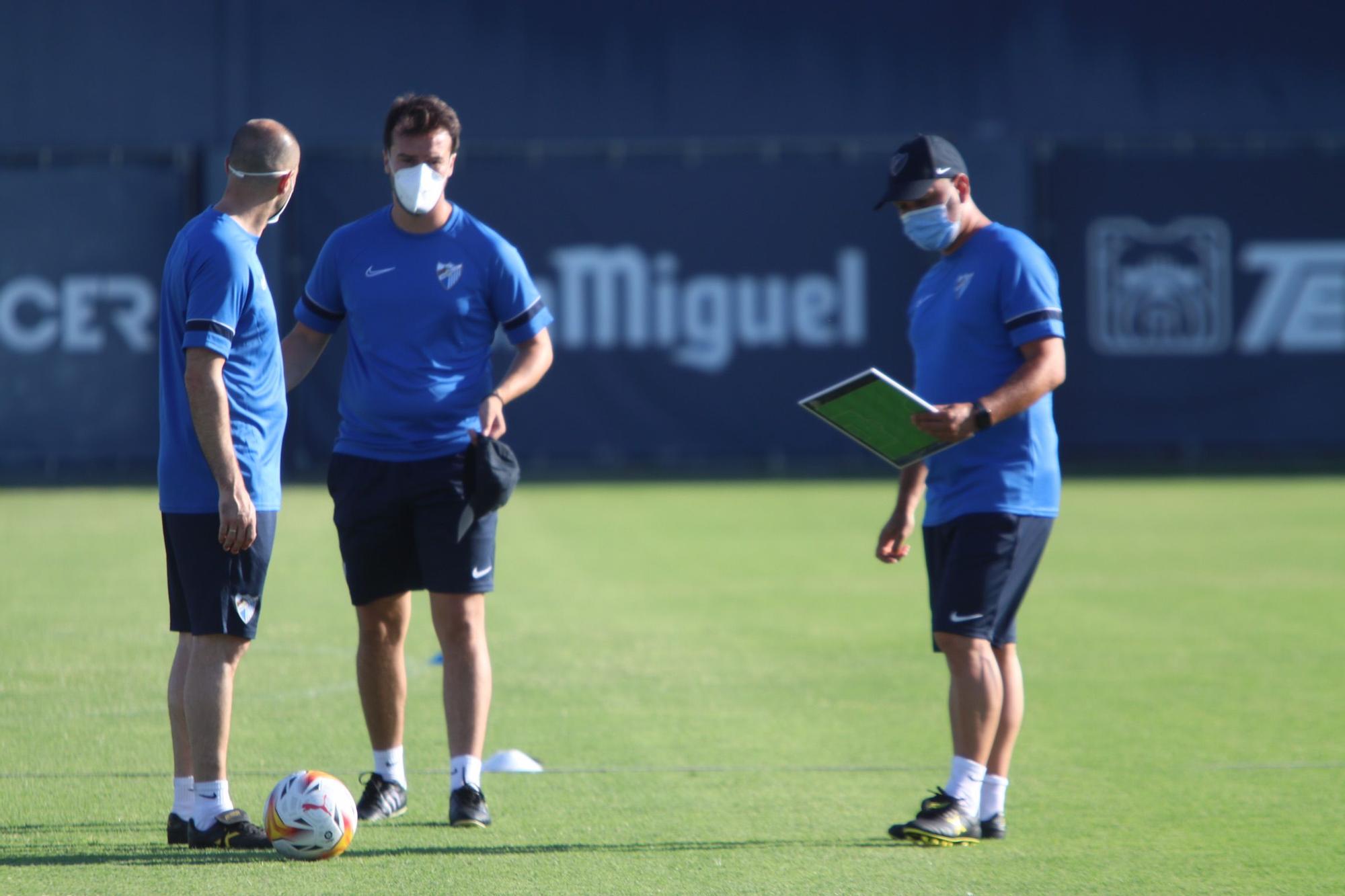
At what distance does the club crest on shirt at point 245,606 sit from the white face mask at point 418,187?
4.10ft

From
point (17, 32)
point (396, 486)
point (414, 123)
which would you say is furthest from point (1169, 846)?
point (17, 32)

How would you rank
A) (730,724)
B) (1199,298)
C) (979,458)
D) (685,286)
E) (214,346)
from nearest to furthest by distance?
1. (214,346)
2. (979,458)
3. (730,724)
4. (685,286)
5. (1199,298)

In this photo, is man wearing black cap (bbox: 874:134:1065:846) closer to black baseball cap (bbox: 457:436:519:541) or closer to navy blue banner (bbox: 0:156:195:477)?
black baseball cap (bbox: 457:436:519:541)

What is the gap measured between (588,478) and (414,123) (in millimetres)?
14163

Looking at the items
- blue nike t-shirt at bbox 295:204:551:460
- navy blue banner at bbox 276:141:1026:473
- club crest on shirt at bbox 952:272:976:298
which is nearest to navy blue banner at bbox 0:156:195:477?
navy blue banner at bbox 276:141:1026:473

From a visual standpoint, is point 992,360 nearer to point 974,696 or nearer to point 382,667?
point 974,696

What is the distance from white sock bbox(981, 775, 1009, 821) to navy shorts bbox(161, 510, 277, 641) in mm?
2153

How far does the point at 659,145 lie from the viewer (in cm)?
1933

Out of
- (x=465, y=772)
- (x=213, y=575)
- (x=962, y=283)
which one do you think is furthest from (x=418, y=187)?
(x=465, y=772)

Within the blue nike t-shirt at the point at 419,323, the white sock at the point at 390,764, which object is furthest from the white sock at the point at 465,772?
the blue nike t-shirt at the point at 419,323

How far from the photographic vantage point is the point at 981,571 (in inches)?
194

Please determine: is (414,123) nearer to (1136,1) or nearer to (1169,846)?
(1169,846)

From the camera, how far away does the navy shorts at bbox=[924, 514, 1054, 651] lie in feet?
16.2

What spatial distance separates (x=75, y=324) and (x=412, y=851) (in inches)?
595
